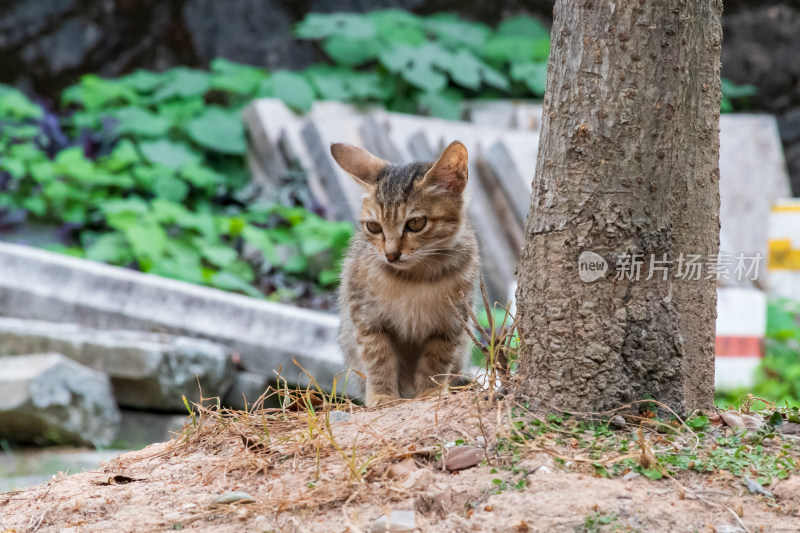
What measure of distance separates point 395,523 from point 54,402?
291 cm

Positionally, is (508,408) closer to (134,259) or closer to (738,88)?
(134,259)

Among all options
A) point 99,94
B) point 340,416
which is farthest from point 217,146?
point 340,416

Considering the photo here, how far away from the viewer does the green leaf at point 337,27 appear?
7.25 metres

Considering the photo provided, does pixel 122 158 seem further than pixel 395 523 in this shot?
Yes

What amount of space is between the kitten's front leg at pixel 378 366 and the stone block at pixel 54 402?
187 centimetres

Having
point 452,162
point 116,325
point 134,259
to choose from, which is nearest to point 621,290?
point 452,162

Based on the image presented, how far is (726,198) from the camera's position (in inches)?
288

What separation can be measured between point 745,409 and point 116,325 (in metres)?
3.82

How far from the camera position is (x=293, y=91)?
6.91 metres

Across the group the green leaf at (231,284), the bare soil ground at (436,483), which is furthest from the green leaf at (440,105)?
the bare soil ground at (436,483)

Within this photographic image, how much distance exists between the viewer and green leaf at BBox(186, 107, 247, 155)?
6598 mm

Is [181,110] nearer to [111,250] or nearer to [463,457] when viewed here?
[111,250]

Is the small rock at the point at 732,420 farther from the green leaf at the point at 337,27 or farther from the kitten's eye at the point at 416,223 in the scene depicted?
the green leaf at the point at 337,27

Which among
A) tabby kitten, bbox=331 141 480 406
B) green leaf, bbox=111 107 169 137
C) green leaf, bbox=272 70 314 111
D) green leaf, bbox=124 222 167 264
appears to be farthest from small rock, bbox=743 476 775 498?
green leaf, bbox=111 107 169 137
